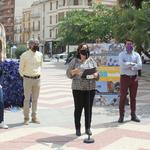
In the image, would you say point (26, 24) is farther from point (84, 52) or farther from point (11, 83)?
point (84, 52)

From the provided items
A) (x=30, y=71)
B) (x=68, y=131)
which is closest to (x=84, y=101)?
(x=68, y=131)

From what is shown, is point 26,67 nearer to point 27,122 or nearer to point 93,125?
point 27,122

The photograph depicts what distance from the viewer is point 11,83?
11.3m

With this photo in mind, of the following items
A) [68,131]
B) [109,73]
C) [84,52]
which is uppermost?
[84,52]

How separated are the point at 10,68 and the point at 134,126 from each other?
352cm

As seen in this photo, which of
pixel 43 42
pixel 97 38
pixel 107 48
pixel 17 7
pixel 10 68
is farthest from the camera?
pixel 17 7

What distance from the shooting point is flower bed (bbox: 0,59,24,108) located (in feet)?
36.9

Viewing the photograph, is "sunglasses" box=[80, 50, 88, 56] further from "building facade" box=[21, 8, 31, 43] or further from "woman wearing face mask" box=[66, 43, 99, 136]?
"building facade" box=[21, 8, 31, 43]

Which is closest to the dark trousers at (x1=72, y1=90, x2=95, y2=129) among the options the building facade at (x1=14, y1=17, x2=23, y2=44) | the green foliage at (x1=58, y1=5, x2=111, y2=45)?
the green foliage at (x1=58, y1=5, x2=111, y2=45)

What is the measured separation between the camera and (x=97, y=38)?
3525 centimetres

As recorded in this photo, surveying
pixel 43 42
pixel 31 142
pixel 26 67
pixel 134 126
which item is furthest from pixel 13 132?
pixel 43 42

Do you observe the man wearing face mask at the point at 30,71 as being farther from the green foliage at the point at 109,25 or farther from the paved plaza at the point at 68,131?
the green foliage at the point at 109,25

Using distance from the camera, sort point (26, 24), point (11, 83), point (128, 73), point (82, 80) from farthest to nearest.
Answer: point (26, 24) → point (11, 83) → point (128, 73) → point (82, 80)

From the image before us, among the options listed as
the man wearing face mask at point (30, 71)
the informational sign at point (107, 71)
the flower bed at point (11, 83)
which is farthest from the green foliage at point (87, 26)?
the man wearing face mask at point (30, 71)
